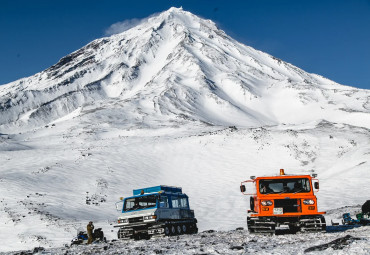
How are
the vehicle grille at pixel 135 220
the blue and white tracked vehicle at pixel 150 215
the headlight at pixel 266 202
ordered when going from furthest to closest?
1. the vehicle grille at pixel 135 220
2. the blue and white tracked vehicle at pixel 150 215
3. the headlight at pixel 266 202

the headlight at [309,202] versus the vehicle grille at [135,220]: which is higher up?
the headlight at [309,202]

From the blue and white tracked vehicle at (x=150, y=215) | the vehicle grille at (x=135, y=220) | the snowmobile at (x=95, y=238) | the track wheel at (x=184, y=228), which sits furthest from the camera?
the track wheel at (x=184, y=228)

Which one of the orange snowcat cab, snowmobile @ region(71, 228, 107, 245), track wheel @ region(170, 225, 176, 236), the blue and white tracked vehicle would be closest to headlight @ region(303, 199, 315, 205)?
the orange snowcat cab

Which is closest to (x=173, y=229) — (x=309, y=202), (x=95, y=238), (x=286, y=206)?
(x=95, y=238)

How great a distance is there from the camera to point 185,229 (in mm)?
22906

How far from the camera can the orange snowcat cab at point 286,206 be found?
16.1m

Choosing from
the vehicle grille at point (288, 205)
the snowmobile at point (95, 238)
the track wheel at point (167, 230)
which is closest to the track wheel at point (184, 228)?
the track wheel at point (167, 230)

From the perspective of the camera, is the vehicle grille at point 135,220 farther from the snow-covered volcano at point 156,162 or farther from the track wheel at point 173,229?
the snow-covered volcano at point 156,162

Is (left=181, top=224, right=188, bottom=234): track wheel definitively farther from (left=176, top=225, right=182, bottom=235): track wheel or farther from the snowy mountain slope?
the snowy mountain slope

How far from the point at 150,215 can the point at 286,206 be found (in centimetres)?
672

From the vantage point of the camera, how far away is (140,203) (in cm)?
2072

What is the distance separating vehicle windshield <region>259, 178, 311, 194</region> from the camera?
54.6ft

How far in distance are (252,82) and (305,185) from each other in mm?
157398

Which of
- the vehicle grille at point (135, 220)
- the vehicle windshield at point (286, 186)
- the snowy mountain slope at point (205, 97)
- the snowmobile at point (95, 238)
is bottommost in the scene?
the snowmobile at point (95, 238)
